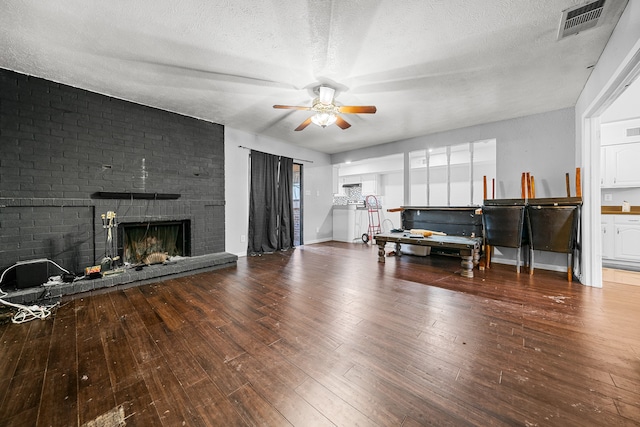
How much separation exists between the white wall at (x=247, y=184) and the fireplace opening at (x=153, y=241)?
78 cm

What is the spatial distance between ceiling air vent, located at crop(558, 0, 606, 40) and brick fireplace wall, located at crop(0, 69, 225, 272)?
4825 millimetres

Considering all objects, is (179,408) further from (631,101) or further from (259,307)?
(631,101)

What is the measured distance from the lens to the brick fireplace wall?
110 inches

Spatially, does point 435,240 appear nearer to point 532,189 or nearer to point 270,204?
point 532,189

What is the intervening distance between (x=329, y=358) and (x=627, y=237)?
5441mm

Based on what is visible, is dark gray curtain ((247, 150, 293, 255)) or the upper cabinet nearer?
the upper cabinet

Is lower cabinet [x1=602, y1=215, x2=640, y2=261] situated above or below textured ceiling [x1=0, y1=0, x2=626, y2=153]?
below

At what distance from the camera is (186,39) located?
2.21 m

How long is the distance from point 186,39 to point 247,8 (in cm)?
75

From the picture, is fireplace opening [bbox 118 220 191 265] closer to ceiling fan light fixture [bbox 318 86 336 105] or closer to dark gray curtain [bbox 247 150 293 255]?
dark gray curtain [bbox 247 150 293 255]

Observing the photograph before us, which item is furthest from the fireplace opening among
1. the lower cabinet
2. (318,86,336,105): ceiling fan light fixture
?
the lower cabinet

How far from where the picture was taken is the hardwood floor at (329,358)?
3.89 feet

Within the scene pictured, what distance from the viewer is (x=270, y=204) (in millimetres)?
5375

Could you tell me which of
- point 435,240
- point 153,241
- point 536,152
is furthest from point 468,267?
point 153,241
